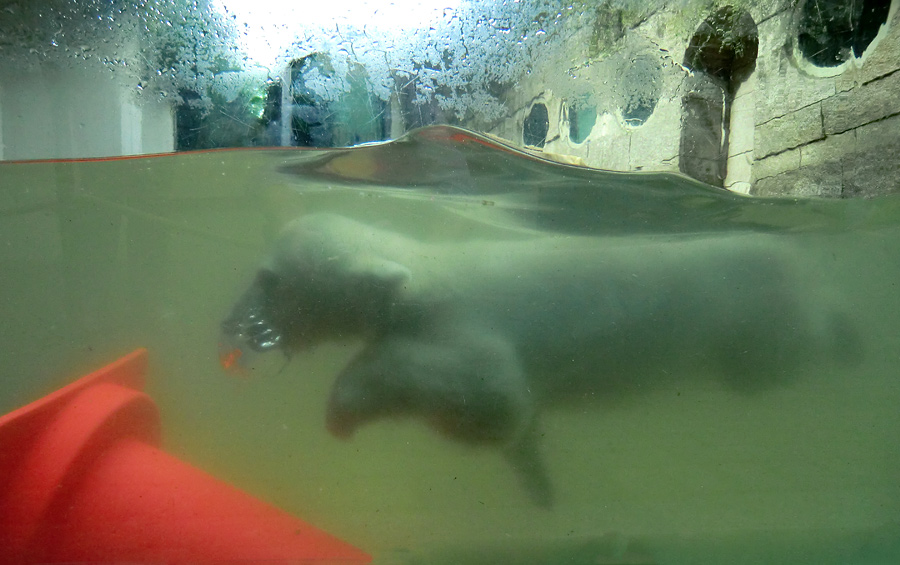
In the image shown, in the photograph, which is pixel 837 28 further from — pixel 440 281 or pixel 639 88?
pixel 440 281

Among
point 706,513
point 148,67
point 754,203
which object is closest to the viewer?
point 148,67

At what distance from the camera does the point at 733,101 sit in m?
1.30

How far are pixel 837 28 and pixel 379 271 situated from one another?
1523mm

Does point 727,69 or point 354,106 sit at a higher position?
point 727,69

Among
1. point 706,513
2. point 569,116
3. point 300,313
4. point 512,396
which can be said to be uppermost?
point 569,116

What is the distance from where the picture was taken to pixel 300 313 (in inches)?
50.6

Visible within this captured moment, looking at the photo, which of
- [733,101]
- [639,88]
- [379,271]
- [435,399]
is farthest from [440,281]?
[733,101]

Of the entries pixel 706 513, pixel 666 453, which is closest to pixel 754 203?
pixel 666 453

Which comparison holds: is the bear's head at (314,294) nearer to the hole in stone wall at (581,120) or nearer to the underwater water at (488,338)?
the underwater water at (488,338)

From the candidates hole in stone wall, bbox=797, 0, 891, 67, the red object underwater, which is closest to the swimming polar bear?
the red object underwater

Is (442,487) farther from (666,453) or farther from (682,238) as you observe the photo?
(682,238)

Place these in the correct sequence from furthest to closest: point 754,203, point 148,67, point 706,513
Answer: point 754,203
point 706,513
point 148,67

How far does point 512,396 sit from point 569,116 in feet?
2.48

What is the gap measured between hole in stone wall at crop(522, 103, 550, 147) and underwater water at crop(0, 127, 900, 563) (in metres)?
0.05
